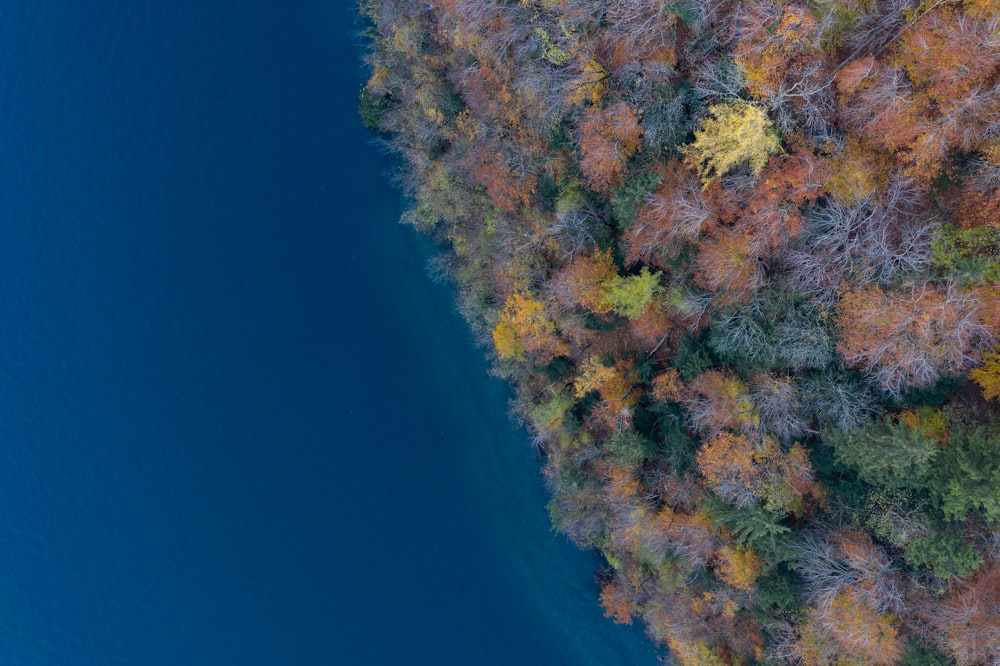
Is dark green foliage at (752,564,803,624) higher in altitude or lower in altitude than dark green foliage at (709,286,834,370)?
lower

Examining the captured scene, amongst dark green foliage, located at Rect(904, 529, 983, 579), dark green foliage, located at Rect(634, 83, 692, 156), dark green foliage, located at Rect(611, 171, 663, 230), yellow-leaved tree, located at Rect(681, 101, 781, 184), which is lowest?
dark green foliage, located at Rect(904, 529, 983, 579)

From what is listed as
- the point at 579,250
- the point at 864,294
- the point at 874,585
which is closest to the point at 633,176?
the point at 579,250

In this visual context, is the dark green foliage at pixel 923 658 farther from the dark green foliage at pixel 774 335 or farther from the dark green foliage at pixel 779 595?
the dark green foliage at pixel 774 335

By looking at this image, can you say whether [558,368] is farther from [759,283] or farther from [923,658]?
[923,658]

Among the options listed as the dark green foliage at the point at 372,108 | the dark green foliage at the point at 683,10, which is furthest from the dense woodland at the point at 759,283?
the dark green foliage at the point at 372,108

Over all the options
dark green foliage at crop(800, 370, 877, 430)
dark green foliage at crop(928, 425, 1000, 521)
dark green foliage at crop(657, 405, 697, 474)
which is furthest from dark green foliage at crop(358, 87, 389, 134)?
dark green foliage at crop(928, 425, 1000, 521)

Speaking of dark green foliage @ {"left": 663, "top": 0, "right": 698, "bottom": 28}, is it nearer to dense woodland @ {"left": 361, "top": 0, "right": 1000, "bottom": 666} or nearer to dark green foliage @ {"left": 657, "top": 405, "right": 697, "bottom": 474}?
dense woodland @ {"left": 361, "top": 0, "right": 1000, "bottom": 666}

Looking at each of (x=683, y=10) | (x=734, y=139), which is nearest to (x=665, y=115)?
(x=734, y=139)
